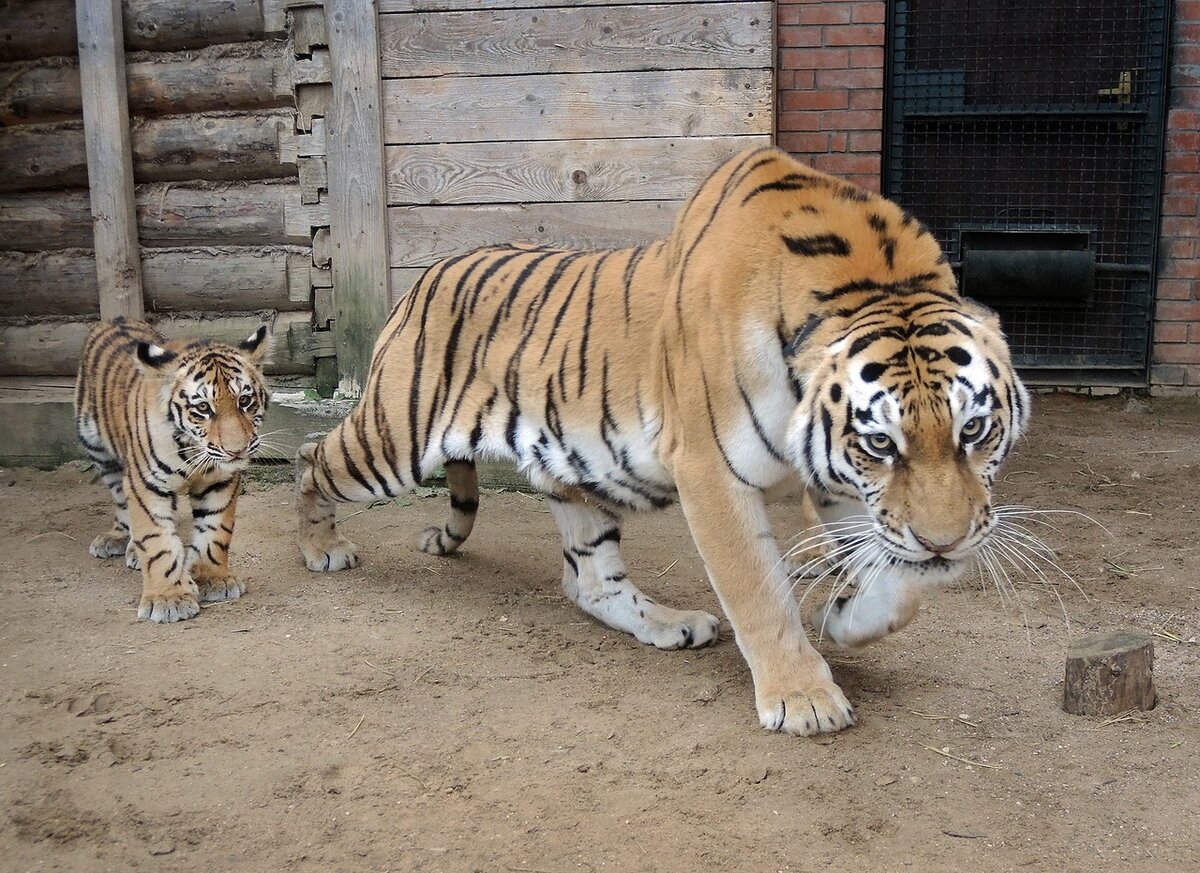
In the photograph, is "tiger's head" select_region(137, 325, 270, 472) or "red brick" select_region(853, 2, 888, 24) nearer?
"tiger's head" select_region(137, 325, 270, 472)

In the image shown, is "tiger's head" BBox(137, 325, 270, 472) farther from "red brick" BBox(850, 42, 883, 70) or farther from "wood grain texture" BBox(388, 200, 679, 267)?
"red brick" BBox(850, 42, 883, 70)

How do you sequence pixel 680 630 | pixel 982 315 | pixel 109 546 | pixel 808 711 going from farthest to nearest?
1. pixel 109 546
2. pixel 680 630
3. pixel 808 711
4. pixel 982 315

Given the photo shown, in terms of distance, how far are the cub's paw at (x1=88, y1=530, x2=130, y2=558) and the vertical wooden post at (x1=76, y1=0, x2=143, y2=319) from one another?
171cm

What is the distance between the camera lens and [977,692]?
11.3 ft

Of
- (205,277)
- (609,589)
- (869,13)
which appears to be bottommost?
(609,589)

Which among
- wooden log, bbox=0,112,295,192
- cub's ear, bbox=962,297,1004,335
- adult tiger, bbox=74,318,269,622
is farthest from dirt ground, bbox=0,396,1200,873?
wooden log, bbox=0,112,295,192

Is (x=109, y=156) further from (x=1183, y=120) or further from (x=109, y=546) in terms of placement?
(x=1183, y=120)

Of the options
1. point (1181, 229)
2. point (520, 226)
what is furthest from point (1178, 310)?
point (520, 226)

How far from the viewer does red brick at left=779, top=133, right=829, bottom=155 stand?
21.5ft

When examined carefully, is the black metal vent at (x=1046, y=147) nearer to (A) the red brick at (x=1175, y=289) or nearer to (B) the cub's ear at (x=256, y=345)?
(A) the red brick at (x=1175, y=289)

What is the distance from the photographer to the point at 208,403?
4.22 metres

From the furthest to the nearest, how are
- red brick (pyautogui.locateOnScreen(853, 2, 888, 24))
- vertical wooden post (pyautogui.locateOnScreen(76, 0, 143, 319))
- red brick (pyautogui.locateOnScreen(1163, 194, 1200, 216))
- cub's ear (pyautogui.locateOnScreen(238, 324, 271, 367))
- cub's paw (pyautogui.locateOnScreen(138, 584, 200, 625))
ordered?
red brick (pyautogui.locateOnScreen(1163, 194, 1200, 216)) < red brick (pyautogui.locateOnScreen(853, 2, 888, 24)) < vertical wooden post (pyautogui.locateOnScreen(76, 0, 143, 319)) < cub's ear (pyautogui.locateOnScreen(238, 324, 271, 367)) < cub's paw (pyautogui.locateOnScreen(138, 584, 200, 625))

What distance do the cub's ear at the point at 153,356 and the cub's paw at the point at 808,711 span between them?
2509mm

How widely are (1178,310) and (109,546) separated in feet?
20.1
